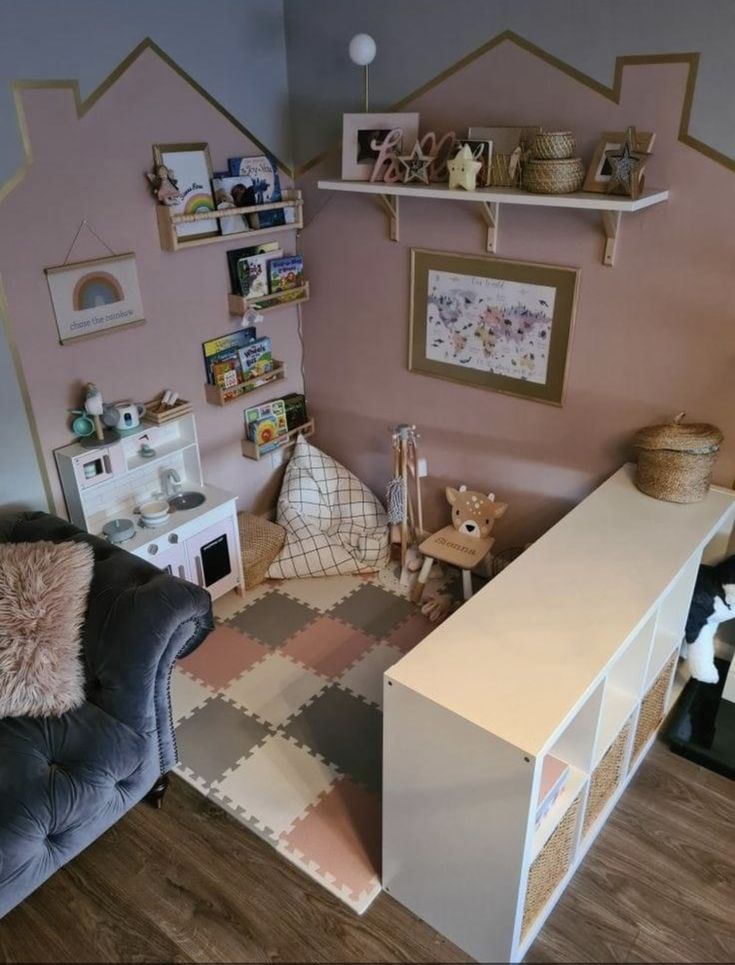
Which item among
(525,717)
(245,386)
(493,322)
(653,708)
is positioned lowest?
(653,708)

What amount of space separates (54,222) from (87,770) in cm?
169

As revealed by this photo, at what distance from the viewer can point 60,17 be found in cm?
227

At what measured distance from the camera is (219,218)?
2908mm

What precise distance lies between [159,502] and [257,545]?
0.52 meters

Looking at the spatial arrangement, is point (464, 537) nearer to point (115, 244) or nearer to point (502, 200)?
point (502, 200)

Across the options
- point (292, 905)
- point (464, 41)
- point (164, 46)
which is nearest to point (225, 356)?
point (164, 46)

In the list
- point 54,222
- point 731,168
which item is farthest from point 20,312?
point 731,168

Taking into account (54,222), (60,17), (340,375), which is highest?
(60,17)

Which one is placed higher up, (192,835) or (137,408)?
(137,408)

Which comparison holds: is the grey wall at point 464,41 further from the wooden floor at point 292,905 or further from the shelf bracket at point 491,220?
the wooden floor at point 292,905

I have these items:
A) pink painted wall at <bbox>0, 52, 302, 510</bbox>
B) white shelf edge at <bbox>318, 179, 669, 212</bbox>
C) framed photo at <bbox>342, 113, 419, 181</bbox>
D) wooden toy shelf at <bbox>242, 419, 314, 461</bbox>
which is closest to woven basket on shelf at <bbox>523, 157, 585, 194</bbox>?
white shelf edge at <bbox>318, 179, 669, 212</bbox>

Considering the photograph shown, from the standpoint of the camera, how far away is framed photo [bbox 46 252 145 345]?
2.50 m

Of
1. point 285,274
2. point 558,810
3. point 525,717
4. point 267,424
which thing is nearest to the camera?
point 525,717

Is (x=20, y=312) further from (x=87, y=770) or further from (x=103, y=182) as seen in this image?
(x=87, y=770)
